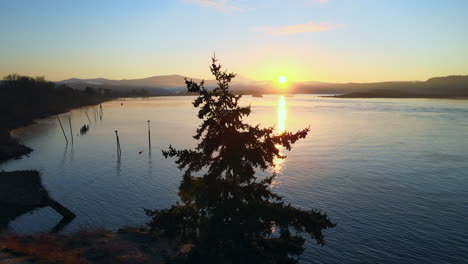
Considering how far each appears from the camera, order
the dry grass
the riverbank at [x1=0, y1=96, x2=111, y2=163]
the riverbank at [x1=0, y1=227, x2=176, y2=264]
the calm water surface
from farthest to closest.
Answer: the riverbank at [x1=0, y1=96, x2=111, y2=163] < the calm water surface < the riverbank at [x1=0, y1=227, x2=176, y2=264] < the dry grass

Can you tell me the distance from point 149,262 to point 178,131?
66840mm

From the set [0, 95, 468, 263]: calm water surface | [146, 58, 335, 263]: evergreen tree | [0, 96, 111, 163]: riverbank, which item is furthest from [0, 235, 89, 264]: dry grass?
[0, 96, 111, 163]: riverbank

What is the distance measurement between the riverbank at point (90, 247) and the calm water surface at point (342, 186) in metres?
3.10

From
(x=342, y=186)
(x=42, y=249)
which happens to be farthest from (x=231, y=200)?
(x=342, y=186)

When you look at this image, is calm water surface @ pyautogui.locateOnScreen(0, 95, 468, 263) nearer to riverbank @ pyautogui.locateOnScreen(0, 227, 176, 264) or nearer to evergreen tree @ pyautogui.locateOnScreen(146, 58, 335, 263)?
riverbank @ pyautogui.locateOnScreen(0, 227, 176, 264)

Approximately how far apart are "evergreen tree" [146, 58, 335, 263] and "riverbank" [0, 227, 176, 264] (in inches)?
435

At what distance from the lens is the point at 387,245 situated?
27.1 meters

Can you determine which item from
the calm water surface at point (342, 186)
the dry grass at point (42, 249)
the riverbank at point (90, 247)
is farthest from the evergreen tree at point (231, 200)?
the calm water surface at point (342, 186)

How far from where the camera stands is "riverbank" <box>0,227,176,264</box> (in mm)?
22938

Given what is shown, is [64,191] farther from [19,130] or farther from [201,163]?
[19,130]

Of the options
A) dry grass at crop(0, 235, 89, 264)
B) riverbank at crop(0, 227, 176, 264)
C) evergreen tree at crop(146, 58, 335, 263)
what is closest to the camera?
evergreen tree at crop(146, 58, 335, 263)

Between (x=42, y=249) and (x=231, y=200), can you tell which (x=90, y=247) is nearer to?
(x=42, y=249)

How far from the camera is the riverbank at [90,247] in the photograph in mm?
22938

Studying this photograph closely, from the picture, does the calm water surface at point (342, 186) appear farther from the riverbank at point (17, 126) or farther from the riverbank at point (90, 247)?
the riverbank at point (90, 247)
